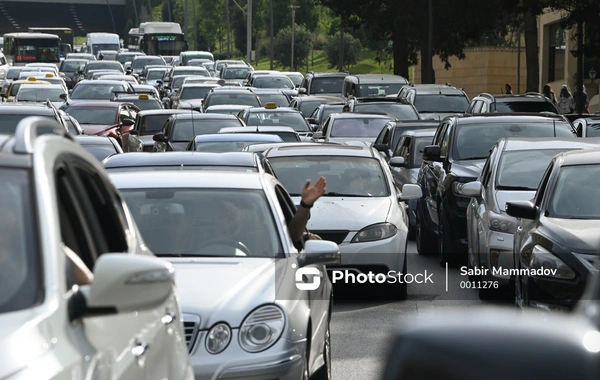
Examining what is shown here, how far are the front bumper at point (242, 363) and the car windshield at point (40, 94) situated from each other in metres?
30.3

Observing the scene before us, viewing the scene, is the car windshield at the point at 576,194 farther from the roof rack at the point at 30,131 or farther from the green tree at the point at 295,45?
the green tree at the point at 295,45

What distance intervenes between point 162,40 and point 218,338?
81658mm

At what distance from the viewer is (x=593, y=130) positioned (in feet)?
64.9

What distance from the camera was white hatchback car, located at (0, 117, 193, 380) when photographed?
10.6 ft

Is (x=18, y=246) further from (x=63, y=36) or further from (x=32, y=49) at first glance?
(x=63, y=36)

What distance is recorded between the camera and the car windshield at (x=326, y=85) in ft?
140

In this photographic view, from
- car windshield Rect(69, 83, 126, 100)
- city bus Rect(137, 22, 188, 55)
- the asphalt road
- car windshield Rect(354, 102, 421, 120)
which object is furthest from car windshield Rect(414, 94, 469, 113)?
city bus Rect(137, 22, 188, 55)

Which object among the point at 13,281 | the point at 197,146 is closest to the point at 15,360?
the point at 13,281

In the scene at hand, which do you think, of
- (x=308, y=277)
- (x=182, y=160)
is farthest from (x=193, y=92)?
(x=308, y=277)

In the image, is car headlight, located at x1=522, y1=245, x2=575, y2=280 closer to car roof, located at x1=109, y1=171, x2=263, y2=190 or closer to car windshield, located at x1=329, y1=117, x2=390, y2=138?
car roof, located at x1=109, y1=171, x2=263, y2=190

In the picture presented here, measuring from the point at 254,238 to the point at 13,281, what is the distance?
15.3 feet

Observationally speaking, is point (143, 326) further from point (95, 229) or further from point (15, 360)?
point (15, 360)

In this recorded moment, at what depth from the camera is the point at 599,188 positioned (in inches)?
418

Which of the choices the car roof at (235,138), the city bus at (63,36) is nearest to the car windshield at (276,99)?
the car roof at (235,138)
